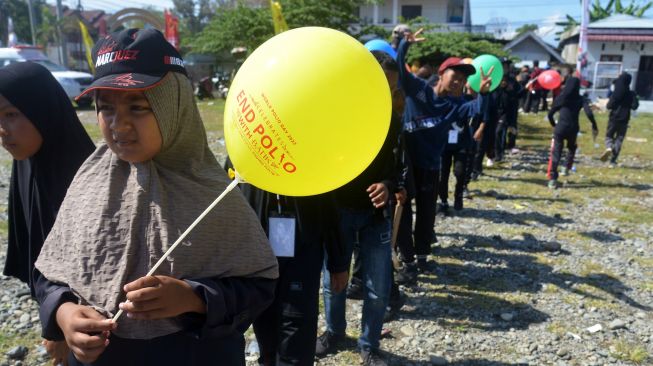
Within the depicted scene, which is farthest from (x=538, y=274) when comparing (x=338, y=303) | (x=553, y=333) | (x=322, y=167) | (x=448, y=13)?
(x=448, y=13)

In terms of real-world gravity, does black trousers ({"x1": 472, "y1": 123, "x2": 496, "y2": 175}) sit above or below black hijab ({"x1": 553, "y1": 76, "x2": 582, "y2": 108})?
below

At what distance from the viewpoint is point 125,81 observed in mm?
1296

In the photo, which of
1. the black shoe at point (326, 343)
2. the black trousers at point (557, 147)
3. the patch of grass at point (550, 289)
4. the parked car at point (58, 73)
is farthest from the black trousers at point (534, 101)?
the black shoe at point (326, 343)

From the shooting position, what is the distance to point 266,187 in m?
1.57

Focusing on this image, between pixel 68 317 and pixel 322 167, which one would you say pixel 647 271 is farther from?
pixel 68 317

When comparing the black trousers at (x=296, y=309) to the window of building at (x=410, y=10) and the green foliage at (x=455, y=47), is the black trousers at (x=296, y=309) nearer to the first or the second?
the green foliage at (x=455, y=47)

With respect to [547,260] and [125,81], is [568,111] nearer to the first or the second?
[547,260]

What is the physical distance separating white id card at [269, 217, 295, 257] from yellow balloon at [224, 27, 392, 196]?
0.68 metres

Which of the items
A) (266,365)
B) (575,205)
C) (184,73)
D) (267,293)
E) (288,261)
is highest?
(184,73)

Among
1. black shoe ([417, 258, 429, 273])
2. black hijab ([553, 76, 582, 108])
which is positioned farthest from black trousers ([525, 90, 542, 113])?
black shoe ([417, 258, 429, 273])

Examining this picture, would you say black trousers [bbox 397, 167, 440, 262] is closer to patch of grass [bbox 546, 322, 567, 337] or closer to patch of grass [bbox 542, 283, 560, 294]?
patch of grass [bbox 542, 283, 560, 294]

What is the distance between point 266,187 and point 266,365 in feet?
4.37

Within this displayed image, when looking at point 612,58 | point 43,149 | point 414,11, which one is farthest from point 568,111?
point 414,11

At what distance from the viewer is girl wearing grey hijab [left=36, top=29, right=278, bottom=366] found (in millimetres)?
1292
